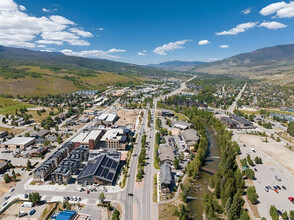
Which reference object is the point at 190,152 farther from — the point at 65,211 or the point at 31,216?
the point at 31,216

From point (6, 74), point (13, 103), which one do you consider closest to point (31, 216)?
point (13, 103)

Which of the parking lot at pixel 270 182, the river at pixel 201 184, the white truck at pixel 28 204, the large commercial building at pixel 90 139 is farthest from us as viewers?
the large commercial building at pixel 90 139

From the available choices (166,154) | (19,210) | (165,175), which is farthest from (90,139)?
(165,175)

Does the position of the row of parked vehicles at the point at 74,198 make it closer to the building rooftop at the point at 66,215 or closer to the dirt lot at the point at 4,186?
the building rooftop at the point at 66,215

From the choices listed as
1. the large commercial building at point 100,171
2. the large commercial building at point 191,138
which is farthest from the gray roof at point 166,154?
the large commercial building at point 100,171

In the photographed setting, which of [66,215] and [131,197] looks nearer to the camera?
[66,215]

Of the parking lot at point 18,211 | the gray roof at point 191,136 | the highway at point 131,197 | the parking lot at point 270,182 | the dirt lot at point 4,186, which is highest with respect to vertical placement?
the gray roof at point 191,136

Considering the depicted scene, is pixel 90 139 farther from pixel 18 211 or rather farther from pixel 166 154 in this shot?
pixel 18 211

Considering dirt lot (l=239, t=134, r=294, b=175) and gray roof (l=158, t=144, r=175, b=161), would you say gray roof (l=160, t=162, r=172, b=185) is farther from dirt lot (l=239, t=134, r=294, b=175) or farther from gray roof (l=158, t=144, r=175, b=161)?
dirt lot (l=239, t=134, r=294, b=175)
